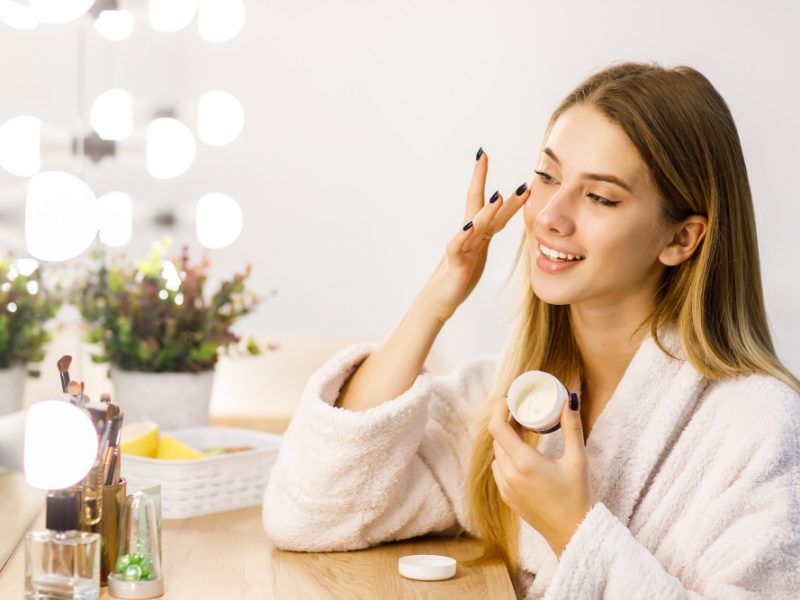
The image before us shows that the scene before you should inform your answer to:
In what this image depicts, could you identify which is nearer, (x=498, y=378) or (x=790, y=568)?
(x=790, y=568)

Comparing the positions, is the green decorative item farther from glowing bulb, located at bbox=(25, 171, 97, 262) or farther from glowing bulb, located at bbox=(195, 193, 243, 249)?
glowing bulb, located at bbox=(195, 193, 243, 249)

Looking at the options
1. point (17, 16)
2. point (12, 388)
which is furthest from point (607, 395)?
point (17, 16)

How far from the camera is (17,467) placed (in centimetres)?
165

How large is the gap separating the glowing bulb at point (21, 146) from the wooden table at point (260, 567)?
897mm

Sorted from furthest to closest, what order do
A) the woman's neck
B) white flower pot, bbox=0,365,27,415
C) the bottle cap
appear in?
A: white flower pot, bbox=0,365,27,415
the woman's neck
the bottle cap

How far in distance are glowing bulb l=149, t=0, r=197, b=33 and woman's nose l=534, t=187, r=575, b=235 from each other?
1.55m

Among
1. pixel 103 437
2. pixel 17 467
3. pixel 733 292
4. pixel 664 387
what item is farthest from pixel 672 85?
pixel 17 467

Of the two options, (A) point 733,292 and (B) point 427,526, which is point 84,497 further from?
(A) point 733,292

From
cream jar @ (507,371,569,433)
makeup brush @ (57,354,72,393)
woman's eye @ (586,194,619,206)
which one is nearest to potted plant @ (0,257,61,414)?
makeup brush @ (57,354,72,393)

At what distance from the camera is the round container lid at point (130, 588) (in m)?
1.06

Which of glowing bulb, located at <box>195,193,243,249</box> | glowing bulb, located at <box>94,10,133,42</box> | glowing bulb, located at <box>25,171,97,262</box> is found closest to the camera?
glowing bulb, located at <box>25,171,97,262</box>

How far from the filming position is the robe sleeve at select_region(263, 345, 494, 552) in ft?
4.19

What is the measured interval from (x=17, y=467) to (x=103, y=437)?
0.68m

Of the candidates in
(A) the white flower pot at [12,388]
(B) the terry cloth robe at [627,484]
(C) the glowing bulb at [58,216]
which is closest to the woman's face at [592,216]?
(B) the terry cloth robe at [627,484]
